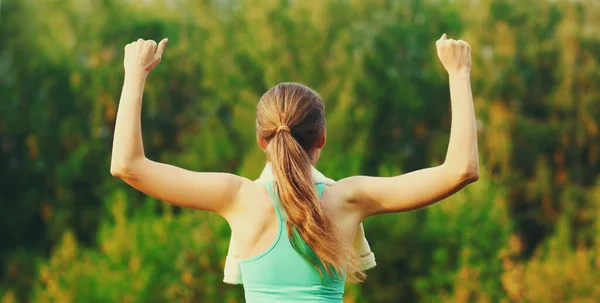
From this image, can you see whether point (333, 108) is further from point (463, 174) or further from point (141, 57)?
point (463, 174)

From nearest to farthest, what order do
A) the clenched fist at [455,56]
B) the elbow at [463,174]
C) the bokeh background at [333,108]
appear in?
1. the elbow at [463,174]
2. the clenched fist at [455,56]
3. the bokeh background at [333,108]

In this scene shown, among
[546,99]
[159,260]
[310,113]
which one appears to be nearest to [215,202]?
[310,113]

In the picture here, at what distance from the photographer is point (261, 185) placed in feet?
7.01

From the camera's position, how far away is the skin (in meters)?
2.01

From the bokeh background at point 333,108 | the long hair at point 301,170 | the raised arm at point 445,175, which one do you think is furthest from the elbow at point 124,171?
the bokeh background at point 333,108

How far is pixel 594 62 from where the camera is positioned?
84.3 ft

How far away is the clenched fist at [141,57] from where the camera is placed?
2145mm

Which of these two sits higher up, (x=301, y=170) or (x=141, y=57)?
(x=141, y=57)

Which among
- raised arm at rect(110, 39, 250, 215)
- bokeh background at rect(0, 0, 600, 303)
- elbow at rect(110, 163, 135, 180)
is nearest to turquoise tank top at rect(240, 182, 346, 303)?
raised arm at rect(110, 39, 250, 215)

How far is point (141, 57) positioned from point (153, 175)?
278 millimetres

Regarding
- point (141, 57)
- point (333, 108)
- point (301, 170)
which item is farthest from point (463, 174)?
point (333, 108)

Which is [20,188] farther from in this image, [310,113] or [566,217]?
[310,113]

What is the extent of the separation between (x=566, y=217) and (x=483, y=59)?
4.92 meters

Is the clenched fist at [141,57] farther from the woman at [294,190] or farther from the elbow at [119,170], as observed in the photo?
the elbow at [119,170]
